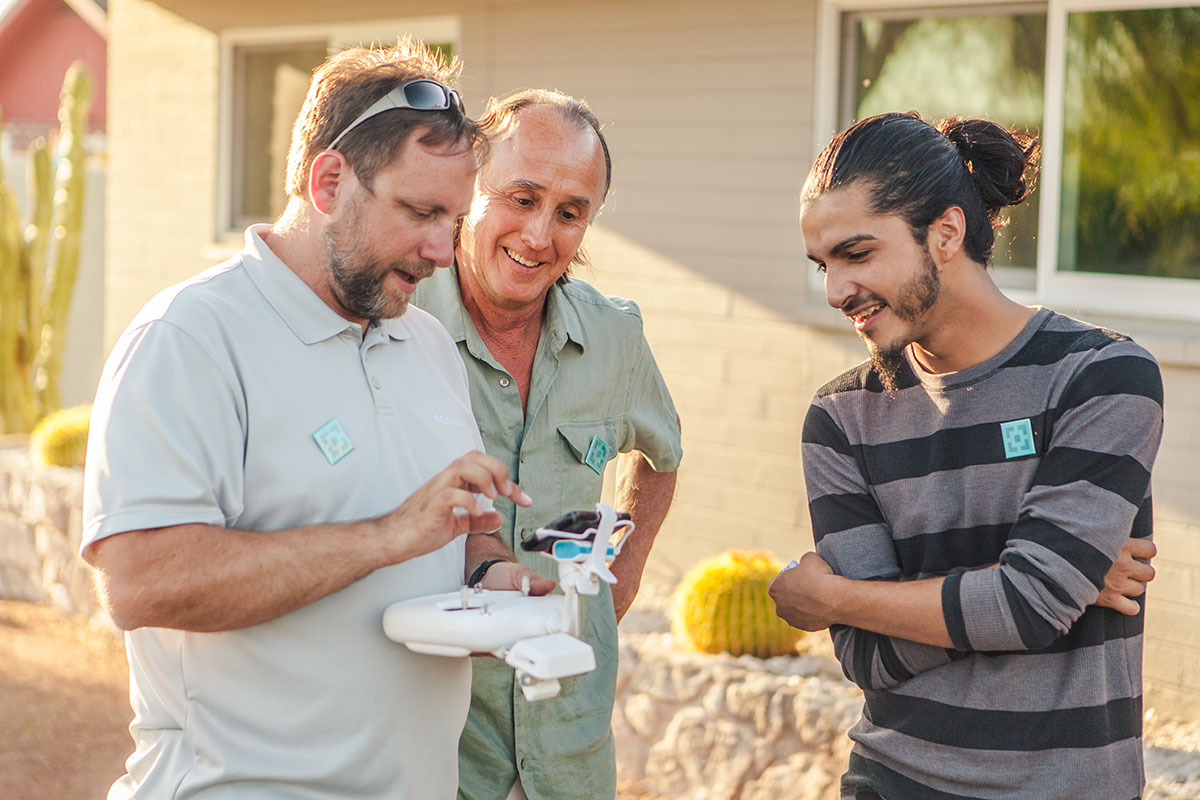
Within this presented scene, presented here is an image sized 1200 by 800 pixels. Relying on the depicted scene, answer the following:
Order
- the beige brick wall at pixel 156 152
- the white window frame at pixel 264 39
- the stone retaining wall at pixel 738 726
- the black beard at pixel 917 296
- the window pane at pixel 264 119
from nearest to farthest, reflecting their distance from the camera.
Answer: the black beard at pixel 917 296 < the stone retaining wall at pixel 738 726 < the white window frame at pixel 264 39 < the window pane at pixel 264 119 < the beige brick wall at pixel 156 152

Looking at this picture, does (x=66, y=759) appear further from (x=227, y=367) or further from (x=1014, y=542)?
(x=1014, y=542)

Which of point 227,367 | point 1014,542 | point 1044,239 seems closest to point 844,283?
point 1014,542

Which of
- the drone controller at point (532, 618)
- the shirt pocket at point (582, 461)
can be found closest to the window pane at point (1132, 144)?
the shirt pocket at point (582, 461)

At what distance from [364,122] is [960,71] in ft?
12.4

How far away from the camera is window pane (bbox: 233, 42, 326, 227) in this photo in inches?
311

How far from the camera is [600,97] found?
595 cm

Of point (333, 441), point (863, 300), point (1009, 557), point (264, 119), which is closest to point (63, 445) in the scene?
point (264, 119)

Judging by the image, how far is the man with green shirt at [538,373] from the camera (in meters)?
2.40

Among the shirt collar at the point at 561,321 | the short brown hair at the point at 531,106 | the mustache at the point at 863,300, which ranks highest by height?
the short brown hair at the point at 531,106

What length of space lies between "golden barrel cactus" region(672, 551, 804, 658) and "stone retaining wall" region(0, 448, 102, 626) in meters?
3.71

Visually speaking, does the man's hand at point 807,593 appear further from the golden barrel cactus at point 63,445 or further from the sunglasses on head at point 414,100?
the golden barrel cactus at point 63,445

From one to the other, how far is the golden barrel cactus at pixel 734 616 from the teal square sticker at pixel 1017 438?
263 centimetres

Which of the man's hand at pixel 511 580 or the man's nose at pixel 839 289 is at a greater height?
the man's nose at pixel 839 289

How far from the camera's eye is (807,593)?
2076 mm
